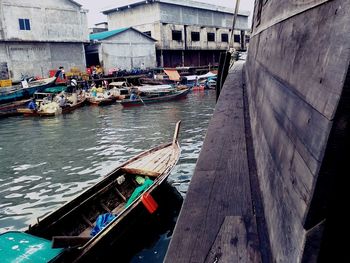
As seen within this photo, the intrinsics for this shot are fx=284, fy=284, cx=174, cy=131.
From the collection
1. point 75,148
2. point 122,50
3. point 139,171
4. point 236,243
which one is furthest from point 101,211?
point 122,50

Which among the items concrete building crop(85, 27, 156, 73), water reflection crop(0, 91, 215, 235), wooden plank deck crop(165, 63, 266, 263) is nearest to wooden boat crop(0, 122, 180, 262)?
water reflection crop(0, 91, 215, 235)

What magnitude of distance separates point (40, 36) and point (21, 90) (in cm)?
705

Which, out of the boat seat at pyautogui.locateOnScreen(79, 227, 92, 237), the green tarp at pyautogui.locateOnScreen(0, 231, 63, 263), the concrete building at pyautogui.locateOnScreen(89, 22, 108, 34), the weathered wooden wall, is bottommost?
the boat seat at pyautogui.locateOnScreen(79, 227, 92, 237)

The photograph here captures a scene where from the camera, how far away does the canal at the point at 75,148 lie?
328 inches

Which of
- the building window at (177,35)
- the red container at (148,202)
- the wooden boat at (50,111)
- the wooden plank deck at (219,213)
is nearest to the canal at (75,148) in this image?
the wooden boat at (50,111)

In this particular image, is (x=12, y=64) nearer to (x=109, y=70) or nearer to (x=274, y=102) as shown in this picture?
(x=109, y=70)

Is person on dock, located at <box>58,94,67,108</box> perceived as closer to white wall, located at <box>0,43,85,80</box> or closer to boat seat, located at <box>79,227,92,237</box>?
white wall, located at <box>0,43,85,80</box>

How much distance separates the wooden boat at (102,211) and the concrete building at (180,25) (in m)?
31.9

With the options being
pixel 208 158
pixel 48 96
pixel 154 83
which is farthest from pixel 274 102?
pixel 154 83

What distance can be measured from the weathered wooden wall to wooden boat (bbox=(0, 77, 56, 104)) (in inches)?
1019

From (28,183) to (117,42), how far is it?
26826mm

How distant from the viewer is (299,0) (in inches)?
51.3

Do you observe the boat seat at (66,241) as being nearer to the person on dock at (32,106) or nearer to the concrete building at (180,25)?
the person on dock at (32,106)

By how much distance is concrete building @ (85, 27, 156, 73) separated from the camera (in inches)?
1278
